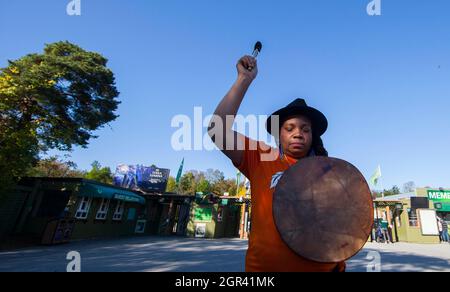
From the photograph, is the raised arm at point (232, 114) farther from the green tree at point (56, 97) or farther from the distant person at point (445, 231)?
the distant person at point (445, 231)

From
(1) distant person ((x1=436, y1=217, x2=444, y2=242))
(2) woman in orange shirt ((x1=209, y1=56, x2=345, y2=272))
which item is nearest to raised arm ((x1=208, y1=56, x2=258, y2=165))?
(2) woman in orange shirt ((x1=209, y1=56, x2=345, y2=272))

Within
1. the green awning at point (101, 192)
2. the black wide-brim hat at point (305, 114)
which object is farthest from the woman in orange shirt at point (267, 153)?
the green awning at point (101, 192)

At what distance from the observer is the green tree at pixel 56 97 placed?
1371cm

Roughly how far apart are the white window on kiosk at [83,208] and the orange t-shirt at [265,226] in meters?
17.1

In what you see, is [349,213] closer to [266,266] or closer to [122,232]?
[266,266]

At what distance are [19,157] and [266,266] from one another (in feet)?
44.6

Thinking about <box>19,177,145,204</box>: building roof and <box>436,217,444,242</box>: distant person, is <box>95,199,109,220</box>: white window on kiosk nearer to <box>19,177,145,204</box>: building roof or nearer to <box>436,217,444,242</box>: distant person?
<box>19,177,145,204</box>: building roof

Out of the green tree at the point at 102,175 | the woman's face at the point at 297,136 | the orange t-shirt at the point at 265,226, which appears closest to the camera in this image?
the orange t-shirt at the point at 265,226

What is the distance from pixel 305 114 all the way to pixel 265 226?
2.78 ft

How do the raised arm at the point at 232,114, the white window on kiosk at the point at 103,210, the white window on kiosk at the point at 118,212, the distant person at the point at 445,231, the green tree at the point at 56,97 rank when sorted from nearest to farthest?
the raised arm at the point at 232,114 < the green tree at the point at 56,97 < the white window on kiosk at the point at 103,210 < the white window on kiosk at the point at 118,212 < the distant person at the point at 445,231

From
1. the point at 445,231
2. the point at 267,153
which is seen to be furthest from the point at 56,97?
the point at 445,231

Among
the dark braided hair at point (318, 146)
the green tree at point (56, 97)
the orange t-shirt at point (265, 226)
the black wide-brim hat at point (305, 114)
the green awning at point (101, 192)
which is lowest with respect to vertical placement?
the orange t-shirt at point (265, 226)
